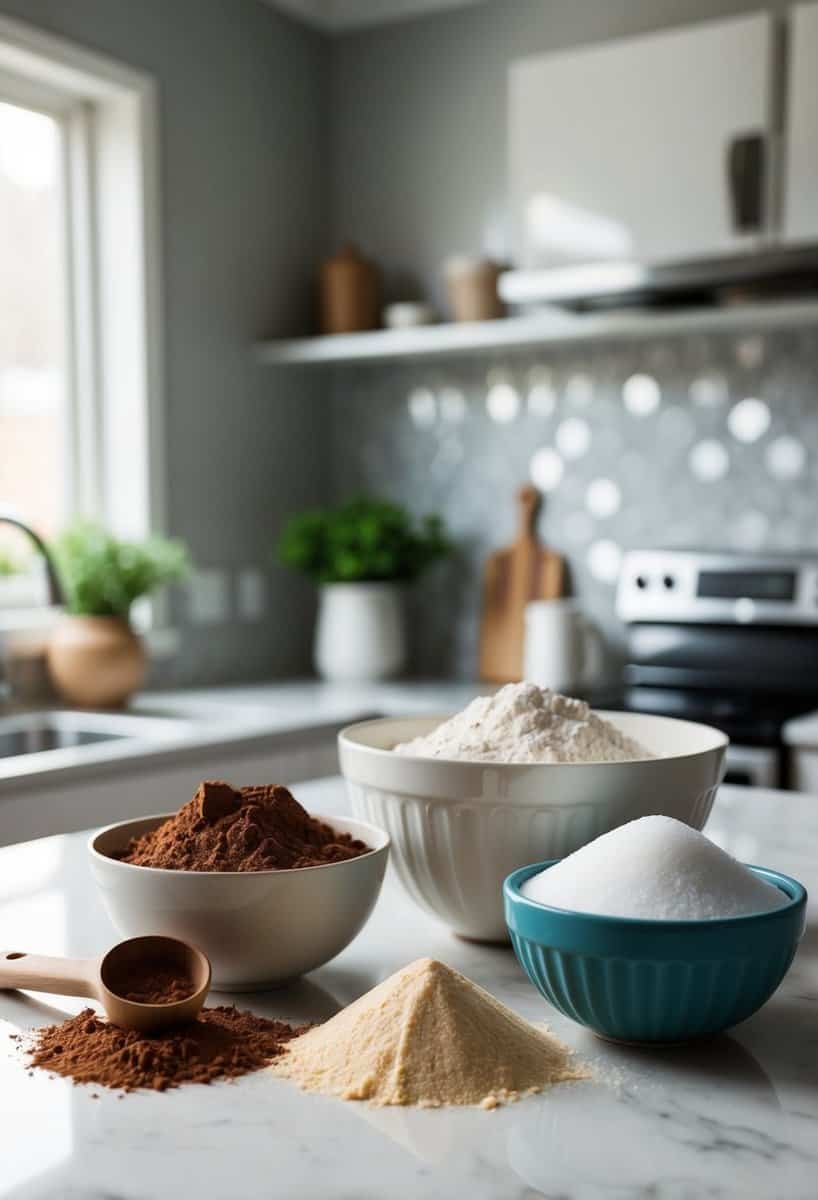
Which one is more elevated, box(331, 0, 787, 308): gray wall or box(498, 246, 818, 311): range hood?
box(331, 0, 787, 308): gray wall

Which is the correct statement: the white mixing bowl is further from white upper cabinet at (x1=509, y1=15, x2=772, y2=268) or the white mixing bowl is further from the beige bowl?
white upper cabinet at (x1=509, y1=15, x2=772, y2=268)

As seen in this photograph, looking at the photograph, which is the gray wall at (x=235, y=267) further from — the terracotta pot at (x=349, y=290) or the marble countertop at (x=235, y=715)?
the marble countertop at (x=235, y=715)

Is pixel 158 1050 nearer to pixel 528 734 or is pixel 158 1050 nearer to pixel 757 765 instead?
pixel 528 734

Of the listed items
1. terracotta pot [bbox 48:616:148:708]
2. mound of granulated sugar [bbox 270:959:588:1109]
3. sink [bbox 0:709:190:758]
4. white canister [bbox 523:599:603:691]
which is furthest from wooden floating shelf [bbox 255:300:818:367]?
mound of granulated sugar [bbox 270:959:588:1109]

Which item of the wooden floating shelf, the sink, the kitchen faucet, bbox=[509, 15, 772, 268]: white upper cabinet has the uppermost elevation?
bbox=[509, 15, 772, 268]: white upper cabinet

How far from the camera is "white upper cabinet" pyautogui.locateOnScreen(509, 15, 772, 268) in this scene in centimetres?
255

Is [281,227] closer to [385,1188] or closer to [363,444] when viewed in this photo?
[363,444]

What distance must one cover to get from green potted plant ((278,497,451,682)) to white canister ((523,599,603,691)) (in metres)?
0.44

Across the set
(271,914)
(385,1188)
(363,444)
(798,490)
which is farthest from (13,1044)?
(363,444)

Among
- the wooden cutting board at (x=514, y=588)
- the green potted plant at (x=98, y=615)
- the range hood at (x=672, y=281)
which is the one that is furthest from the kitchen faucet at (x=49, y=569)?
the wooden cutting board at (x=514, y=588)

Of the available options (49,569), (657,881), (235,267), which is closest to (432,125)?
(235,267)

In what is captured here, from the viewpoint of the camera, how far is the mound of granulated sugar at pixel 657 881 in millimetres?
759

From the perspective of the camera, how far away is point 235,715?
108 inches

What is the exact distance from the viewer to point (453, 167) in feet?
11.1
